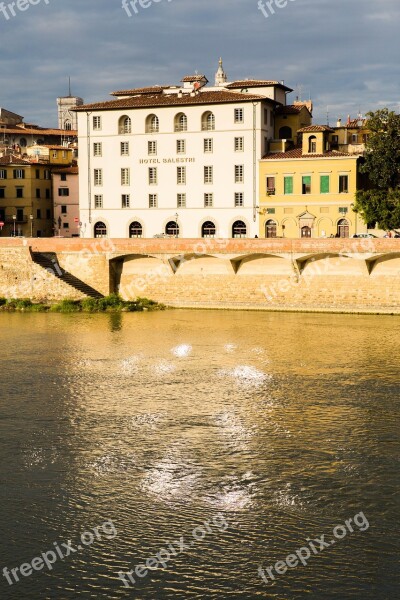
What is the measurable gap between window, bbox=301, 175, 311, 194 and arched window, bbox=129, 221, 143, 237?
36.3ft

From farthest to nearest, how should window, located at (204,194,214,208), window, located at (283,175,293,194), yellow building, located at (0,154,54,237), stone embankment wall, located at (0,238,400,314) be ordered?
1. yellow building, located at (0,154,54,237)
2. window, located at (204,194,214,208)
3. window, located at (283,175,293,194)
4. stone embankment wall, located at (0,238,400,314)

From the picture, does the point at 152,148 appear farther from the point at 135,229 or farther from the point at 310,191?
the point at 310,191

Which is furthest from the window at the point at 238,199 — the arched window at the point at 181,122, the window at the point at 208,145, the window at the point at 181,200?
the arched window at the point at 181,122

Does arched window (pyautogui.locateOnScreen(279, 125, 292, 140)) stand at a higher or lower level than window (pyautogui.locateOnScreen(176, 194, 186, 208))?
higher

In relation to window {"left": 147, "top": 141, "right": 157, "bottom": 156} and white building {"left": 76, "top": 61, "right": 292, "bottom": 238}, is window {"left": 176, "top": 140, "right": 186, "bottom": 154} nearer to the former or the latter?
white building {"left": 76, "top": 61, "right": 292, "bottom": 238}

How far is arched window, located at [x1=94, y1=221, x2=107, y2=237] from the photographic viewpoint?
56031mm

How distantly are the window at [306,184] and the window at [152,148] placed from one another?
976 cm

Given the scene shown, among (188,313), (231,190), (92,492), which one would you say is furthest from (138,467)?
(231,190)

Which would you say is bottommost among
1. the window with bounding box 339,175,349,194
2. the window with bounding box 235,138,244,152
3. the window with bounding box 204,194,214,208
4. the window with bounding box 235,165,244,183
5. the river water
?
the river water

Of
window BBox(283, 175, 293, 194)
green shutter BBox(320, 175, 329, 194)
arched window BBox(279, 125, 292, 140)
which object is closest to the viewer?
green shutter BBox(320, 175, 329, 194)

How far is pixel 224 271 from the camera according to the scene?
143 ft

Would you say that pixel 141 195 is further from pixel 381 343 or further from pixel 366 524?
pixel 366 524

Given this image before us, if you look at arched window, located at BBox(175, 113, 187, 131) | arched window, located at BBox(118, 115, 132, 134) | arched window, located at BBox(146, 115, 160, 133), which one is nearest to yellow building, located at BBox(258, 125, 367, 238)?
arched window, located at BBox(175, 113, 187, 131)

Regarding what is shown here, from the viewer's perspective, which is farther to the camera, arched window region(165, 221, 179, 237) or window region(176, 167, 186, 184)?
arched window region(165, 221, 179, 237)
